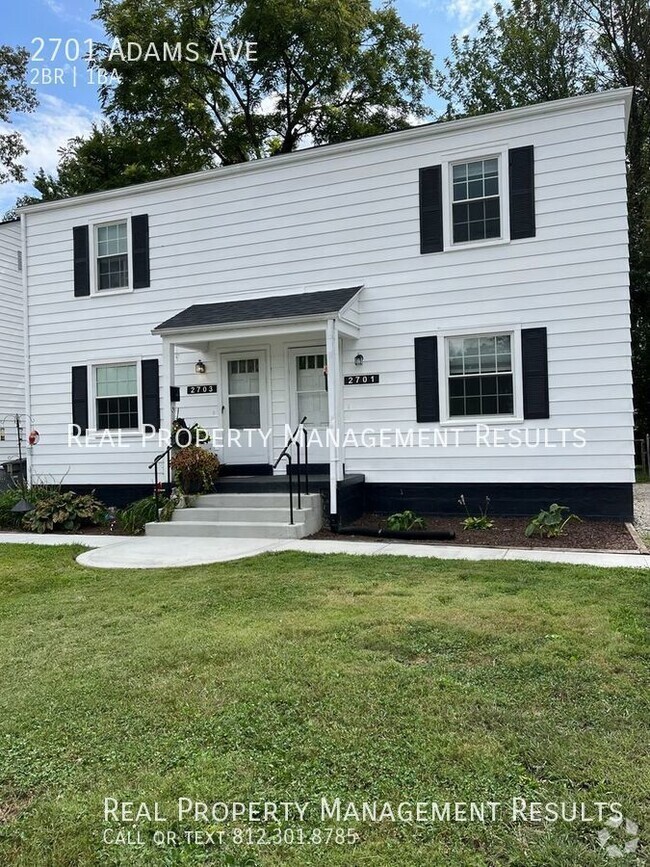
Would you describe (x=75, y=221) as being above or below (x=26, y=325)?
above

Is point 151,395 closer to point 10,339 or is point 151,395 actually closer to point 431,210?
point 431,210

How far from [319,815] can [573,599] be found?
325 centimetres

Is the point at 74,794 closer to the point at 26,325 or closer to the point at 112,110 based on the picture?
the point at 26,325

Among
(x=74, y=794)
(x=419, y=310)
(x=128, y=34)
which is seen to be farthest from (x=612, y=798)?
(x=128, y=34)

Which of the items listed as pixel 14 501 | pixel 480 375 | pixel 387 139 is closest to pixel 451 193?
pixel 387 139

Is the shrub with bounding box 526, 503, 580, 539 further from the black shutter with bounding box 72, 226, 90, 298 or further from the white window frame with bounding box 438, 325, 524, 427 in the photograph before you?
the black shutter with bounding box 72, 226, 90, 298

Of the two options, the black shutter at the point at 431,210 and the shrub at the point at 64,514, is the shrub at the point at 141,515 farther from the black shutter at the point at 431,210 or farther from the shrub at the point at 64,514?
the black shutter at the point at 431,210

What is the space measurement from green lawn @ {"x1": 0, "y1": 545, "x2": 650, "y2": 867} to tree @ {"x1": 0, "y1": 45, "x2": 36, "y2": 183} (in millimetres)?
19870

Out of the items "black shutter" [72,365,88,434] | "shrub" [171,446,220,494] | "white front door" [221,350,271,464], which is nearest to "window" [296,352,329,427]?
"white front door" [221,350,271,464]

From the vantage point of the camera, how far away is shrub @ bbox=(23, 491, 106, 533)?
9.87m

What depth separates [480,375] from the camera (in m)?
9.16

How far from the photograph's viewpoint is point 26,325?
1211 centimetres

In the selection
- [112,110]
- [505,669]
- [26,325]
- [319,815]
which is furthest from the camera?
[112,110]

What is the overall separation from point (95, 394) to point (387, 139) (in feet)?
21.9
